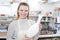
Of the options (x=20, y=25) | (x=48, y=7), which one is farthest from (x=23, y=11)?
(x=48, y=7)

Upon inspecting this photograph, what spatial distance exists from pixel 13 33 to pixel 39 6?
0.87m

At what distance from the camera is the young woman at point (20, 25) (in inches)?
55.9

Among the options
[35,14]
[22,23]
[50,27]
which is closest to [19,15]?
[22,23]

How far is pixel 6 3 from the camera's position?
212 centimetres

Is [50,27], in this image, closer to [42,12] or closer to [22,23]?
[42,12]

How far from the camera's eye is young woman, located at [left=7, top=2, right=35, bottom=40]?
4.66 feet

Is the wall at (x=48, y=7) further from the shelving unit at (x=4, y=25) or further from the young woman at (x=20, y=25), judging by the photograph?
the young woman at (x=20, y=25)

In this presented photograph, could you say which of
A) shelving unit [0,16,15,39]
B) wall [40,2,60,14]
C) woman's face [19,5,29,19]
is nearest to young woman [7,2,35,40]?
woman's face [19,5,29,19]

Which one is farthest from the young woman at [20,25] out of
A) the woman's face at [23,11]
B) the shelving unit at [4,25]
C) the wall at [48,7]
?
the wall at [48,7]

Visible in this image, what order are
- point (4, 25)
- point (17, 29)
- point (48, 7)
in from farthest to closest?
point (48, 7) → point (4, 25) → point (17, 29)

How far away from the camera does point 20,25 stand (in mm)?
1479

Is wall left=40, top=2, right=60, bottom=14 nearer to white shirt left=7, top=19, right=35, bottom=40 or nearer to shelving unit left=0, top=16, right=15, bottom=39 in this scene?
shelving unit left=0, top=16, right=15, bottom=39

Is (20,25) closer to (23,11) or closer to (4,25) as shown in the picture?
(23,11)

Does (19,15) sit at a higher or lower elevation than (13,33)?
higher
